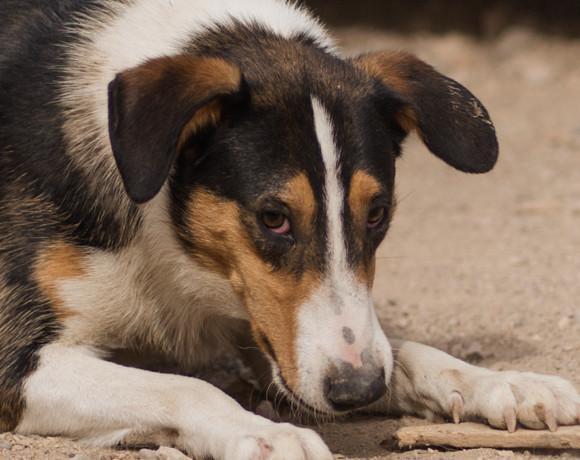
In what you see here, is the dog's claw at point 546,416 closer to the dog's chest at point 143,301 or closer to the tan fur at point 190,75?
the dog's chest at point 143,301

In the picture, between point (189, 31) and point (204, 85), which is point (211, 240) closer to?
point (204, 85)

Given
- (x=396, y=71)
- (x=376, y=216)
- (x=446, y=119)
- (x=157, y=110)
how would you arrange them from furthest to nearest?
1. (x=396, y=71)
2. (x=446, y=119)
3. (x=376, y=216)
4. (x=157, y=110)

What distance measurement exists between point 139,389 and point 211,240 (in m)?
0.56

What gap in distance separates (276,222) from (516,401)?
3.41 ft

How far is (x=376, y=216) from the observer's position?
3.93 meters

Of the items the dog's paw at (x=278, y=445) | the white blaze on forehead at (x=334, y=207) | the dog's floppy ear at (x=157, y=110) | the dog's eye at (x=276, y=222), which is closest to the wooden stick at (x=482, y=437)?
the dog's paw at (x=278, y=445)

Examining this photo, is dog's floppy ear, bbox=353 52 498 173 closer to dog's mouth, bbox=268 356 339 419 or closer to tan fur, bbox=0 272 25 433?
dog's mouth, bbox=268 356 339 419

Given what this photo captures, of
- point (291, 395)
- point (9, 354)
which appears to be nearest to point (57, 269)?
point (9, 354)

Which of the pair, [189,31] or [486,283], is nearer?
[189,31]

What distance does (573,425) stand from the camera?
4035 mm

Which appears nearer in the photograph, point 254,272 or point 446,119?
point 254,272

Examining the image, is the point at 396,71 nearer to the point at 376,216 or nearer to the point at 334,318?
the point at 376,216

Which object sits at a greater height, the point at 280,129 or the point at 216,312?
the point at 280,129

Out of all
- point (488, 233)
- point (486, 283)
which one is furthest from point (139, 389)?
point (488, 233)
